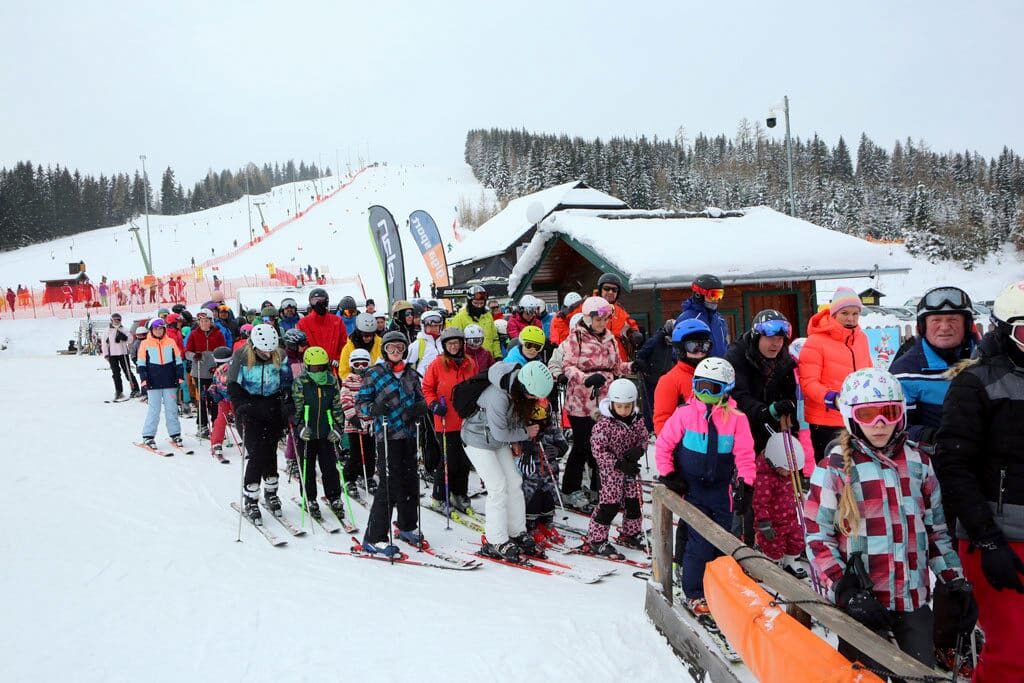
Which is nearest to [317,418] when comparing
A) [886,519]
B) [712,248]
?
[886,519]

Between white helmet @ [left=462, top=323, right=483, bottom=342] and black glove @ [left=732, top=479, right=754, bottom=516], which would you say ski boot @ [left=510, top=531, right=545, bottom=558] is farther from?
white helmet @ [left=462, top=323, right=483, bottom=342]

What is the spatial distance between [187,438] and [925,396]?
10.8m

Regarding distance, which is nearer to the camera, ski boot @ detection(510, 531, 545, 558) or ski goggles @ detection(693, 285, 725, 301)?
ski boot @ detection(510, 531, 545, 558)

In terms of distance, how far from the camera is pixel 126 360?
49.1 ft

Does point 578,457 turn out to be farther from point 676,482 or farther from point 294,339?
point 294,339

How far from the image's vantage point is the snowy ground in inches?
157

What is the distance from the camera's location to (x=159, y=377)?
387 inches

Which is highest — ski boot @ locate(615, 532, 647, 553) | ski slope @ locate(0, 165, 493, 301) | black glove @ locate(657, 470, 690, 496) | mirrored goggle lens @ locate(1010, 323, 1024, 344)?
ski slope @ locate(0, 165, 493, 301)

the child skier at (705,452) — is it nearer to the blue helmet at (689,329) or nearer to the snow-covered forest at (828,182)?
the blue helmet at (689,329)

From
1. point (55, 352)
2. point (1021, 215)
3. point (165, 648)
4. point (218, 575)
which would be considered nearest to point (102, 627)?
point (165, 648)

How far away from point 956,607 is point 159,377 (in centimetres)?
1023

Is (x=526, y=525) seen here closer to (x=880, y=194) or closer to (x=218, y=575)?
(x=218, y=575)

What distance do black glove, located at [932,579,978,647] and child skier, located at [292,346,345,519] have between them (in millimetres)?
5183

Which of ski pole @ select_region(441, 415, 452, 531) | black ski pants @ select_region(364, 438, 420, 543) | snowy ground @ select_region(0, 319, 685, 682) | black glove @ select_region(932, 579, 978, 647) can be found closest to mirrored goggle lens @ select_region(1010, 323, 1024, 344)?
black glove @ select_region(932, 579, 978, 647)
